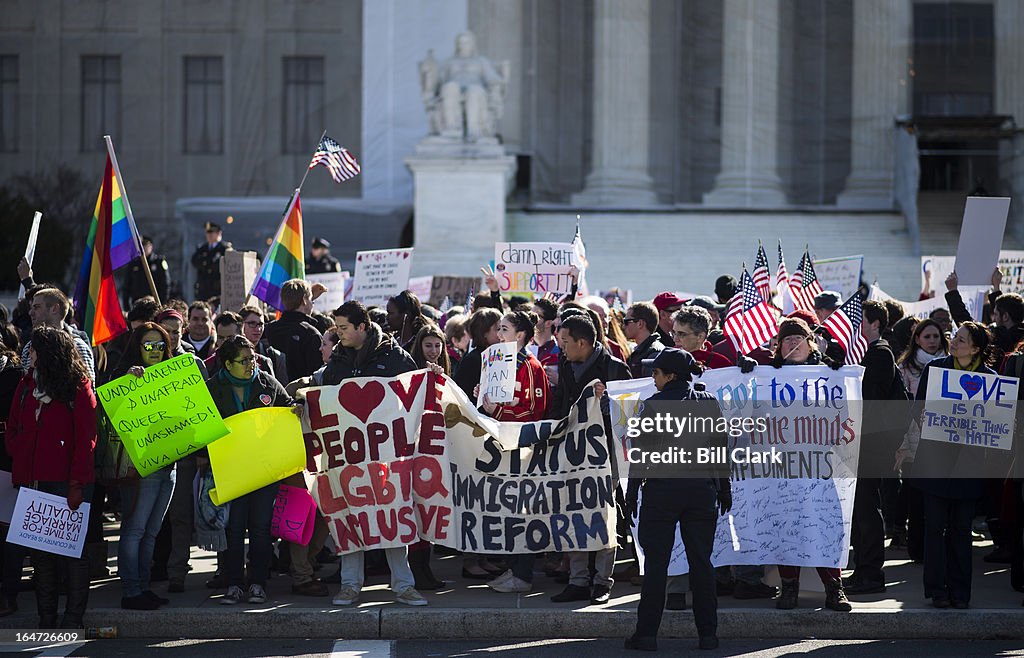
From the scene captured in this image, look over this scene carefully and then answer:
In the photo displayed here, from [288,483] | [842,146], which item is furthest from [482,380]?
[842,146]

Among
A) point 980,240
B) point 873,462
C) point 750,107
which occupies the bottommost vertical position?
point 873,462

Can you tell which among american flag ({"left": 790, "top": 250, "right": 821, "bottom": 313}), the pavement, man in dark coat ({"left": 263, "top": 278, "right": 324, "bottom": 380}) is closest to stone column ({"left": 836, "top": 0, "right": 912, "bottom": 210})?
american flag ({"left": 790, "top": 250, "right": 821, "bottom": 313})

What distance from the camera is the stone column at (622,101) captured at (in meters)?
32.2

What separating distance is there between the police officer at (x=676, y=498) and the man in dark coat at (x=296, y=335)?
13.1ft

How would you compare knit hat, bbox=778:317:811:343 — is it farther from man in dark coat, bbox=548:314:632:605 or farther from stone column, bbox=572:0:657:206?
stone column, bbox=572:0:657:206

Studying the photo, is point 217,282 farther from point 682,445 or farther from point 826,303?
point 682,445

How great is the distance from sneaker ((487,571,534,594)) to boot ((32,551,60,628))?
291 centimetres

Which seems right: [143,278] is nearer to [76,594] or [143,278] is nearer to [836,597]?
[76,594]

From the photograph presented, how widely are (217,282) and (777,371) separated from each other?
1166 cm

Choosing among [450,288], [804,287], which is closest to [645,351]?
[804,287]

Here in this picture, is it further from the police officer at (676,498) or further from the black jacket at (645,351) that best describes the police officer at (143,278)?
the police officer at (676,498)

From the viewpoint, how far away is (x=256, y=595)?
9672 millimetres

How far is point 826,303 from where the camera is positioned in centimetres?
1314

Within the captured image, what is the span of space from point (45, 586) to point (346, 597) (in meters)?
1.90
